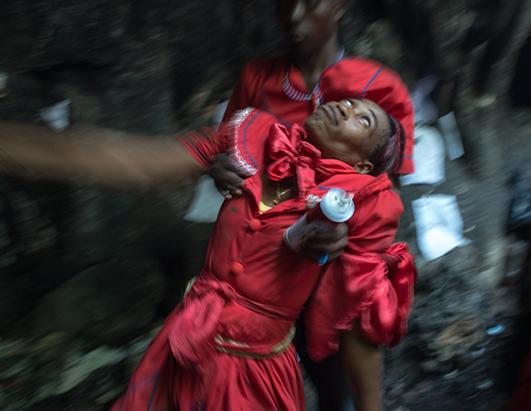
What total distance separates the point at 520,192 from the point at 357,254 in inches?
85.2

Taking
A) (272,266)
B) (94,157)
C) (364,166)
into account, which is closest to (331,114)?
(364,166)

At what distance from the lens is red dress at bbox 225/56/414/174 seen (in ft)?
5.60

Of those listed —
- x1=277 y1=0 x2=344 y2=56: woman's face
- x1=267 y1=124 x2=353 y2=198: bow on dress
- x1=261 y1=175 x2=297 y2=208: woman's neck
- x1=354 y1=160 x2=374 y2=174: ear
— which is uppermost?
x1=277 y1=0 x2=344 y2=56: woman's face

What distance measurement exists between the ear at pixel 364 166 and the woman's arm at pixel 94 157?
16.1 inches

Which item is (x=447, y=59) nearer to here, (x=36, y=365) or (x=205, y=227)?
(x=205, y=227)

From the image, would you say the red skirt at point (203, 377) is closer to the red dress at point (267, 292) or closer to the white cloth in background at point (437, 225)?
the red dress at point (267, 292)

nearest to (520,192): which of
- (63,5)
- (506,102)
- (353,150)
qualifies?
(506,102)

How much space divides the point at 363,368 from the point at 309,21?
92cm

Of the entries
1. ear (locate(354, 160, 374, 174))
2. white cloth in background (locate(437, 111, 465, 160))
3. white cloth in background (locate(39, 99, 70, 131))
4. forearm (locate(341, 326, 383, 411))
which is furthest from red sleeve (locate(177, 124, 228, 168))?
white cloth in background (locate(437, 111, 465, 160))

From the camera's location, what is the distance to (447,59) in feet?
10.3

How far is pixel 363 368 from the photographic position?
1.66 meters

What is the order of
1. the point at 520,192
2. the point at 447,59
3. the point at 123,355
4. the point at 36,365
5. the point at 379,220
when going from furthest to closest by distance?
the point at 520,192 < the point at 447,59 < the point at 123,355 < the point at 36,365 < the point at 379,220

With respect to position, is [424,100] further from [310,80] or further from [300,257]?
[300,257]

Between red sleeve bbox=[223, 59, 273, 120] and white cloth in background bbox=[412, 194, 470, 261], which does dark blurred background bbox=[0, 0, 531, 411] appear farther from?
red sleeve bbox=[223, 59, 273, 120]
